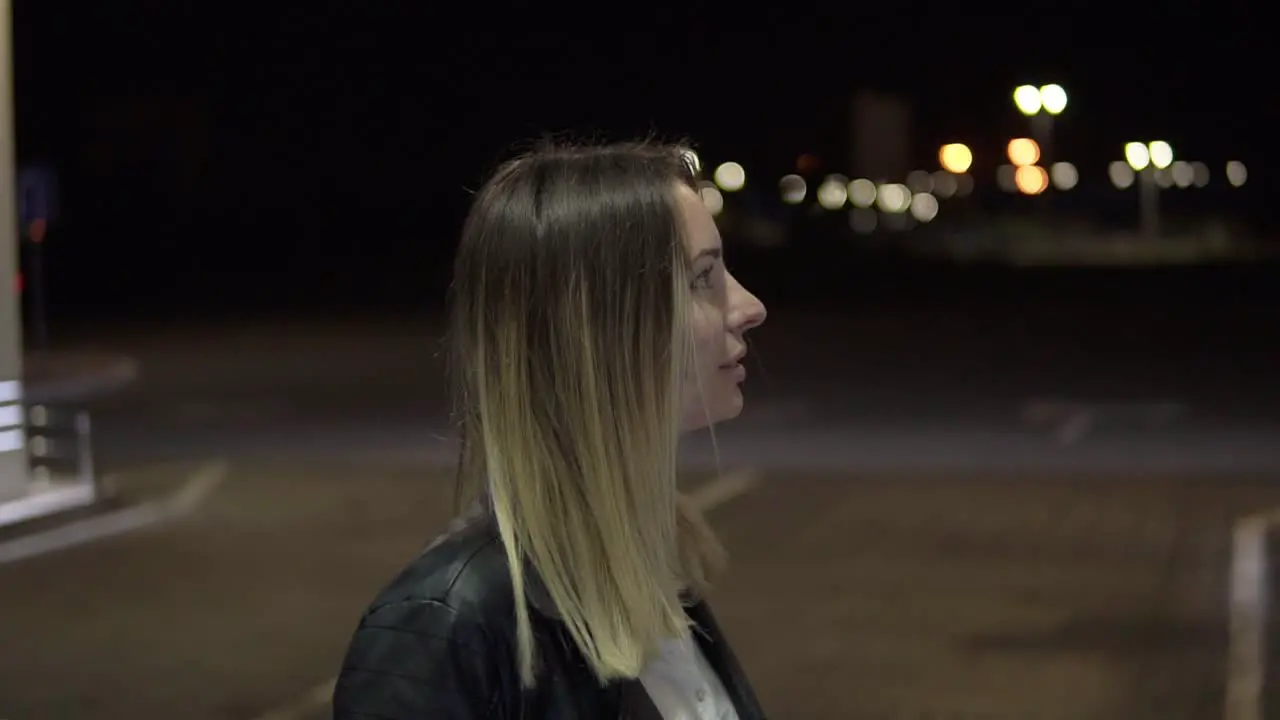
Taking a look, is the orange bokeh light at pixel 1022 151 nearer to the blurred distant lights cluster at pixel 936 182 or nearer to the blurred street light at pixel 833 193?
the blurred distant lights cluster at pixel 936 182

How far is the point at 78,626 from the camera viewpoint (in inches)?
390

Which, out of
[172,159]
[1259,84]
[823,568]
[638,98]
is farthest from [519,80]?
[823,568]

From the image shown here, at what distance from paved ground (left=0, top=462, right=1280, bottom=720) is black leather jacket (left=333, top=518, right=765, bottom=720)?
6.11 meters

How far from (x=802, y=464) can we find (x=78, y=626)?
7709 millimetres

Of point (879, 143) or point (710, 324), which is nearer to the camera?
point (710, 324)

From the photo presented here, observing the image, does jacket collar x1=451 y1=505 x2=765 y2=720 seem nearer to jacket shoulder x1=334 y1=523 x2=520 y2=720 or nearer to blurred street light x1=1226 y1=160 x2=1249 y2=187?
jacket shoulder x1=334 y1=523 x2=520 y2=720

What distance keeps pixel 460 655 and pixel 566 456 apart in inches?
9.7

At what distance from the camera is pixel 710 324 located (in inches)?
84.0

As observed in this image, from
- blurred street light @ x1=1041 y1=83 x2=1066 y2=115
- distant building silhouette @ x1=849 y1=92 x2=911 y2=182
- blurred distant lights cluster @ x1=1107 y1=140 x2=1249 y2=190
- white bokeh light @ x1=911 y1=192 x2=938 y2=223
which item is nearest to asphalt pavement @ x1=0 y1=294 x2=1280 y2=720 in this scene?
blurred street light @ x1=1041 y1=83 x2=1066 y2=115

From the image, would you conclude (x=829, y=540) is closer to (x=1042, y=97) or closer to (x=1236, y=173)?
(x=1042, y=97)

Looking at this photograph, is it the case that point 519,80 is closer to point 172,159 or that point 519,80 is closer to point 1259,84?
point 172,159

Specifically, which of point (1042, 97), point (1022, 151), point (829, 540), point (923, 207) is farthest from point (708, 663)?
point (923, 207)

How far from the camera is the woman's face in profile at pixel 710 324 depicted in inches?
82.4

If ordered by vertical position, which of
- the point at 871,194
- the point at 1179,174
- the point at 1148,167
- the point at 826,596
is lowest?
the point at 1179,174
